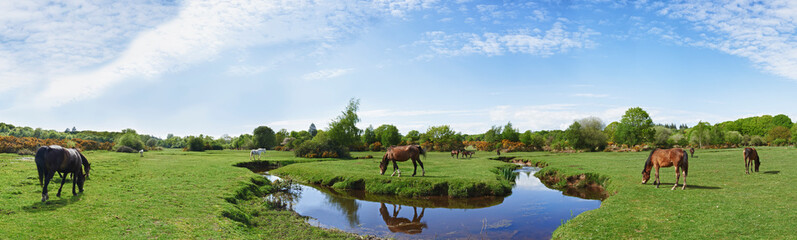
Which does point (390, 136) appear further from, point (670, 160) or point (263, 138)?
point (670, 160)

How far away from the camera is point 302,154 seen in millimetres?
49406

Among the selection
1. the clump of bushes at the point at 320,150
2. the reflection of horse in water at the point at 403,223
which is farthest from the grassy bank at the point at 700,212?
the clump of bushes at the point at 320,150

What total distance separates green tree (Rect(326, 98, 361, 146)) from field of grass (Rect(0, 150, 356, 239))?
37.2 meters

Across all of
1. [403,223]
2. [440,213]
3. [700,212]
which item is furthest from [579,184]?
[403,223]

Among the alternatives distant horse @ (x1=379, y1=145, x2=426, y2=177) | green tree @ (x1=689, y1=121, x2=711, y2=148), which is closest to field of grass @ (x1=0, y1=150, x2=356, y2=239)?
distant horse @ (x1=379, y1=145, x2=426, y2=177)

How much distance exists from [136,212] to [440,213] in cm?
1267

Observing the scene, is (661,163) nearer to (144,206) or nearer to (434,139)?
(144,206)

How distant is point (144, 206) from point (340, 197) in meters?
10.8

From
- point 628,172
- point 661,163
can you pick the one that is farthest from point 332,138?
point 661,163

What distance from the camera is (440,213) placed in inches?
673

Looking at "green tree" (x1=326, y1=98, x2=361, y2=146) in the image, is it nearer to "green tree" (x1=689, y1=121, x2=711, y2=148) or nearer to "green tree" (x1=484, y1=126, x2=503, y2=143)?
"green tree" (x1=484, y1=126, x2=503, y2=143)

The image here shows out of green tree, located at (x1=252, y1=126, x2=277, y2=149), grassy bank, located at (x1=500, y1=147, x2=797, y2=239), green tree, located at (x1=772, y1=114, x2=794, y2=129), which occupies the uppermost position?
green tree, located at (x1=772, y1=114, x2=794, y2=129)

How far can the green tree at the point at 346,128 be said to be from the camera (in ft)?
186

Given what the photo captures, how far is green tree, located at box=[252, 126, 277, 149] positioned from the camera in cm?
7950
